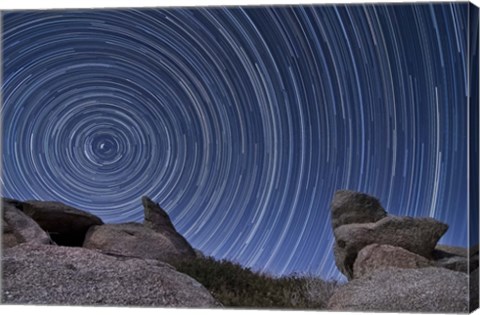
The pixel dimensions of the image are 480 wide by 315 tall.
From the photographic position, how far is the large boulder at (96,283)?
14977 millimetres

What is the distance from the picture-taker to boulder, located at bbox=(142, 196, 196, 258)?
15.8 meters

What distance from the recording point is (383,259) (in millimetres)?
14984

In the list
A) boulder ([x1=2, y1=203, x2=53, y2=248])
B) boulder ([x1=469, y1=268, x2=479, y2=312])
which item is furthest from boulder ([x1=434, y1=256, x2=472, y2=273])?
boulder ([x1=2, y1=203, x2=53, y2=248])

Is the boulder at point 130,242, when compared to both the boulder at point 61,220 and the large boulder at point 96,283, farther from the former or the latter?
the large boulder at point 96,283

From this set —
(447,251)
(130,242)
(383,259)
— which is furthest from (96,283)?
(447,251)

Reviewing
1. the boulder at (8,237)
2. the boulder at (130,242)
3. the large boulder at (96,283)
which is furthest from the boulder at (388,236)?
the boulder at (8,237)

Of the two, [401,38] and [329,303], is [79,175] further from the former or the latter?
[401,38]

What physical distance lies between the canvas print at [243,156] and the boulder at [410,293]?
0.03 m

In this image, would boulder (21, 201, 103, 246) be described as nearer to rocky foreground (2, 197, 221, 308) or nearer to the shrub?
rocky foreground (2, 197, 221, 308)

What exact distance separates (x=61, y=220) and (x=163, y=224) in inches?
64.4

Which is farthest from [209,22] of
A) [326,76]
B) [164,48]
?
[326,76]

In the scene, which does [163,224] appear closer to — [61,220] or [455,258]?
[61,220]

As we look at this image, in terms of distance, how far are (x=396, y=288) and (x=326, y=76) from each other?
3095 millimetres

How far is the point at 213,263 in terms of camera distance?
51.4 feet
